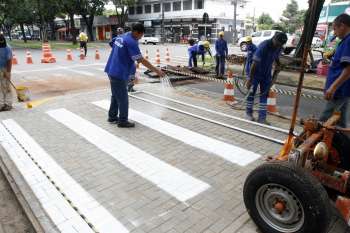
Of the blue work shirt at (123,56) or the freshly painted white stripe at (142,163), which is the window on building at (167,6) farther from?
the blue work shirt at (123,56)

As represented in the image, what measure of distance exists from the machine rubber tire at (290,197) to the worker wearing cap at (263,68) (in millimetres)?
3916

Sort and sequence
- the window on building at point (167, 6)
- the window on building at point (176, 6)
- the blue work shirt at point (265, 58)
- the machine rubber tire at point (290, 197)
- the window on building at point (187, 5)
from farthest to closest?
the window on building at point (167, 6) < the window on building at point (176, 6) < the window on building at point (187, 5) < the blue work shirt at point (265, 58) < the machine rubber tire at point (290, 197)

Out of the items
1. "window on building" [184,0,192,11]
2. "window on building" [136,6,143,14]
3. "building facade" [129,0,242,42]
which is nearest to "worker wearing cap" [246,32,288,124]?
"building facade" [129,0,242,42]

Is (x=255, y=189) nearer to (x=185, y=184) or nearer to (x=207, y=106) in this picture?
(x=185, y=184)

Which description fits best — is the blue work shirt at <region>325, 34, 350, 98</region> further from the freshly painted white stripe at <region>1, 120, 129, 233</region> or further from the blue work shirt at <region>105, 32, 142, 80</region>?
the freshly painted white stripe at <region>1, 120, 129, 233</region>

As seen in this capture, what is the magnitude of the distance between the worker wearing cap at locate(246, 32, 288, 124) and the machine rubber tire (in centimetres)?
392

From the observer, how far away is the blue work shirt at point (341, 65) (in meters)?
4.32

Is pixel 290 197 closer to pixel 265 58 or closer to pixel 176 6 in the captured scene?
pixel 265 58

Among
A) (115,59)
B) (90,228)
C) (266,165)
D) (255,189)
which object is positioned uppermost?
(115,59)

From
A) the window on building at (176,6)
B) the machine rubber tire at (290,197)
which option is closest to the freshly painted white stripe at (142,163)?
the machine rubber tire at (290,197)

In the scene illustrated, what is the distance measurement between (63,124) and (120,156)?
2.26 meters

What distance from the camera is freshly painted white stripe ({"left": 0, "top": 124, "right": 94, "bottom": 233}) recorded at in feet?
11.8

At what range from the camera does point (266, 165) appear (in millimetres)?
3221

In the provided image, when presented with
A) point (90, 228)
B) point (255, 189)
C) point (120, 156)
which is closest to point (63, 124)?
point (120, 156)
